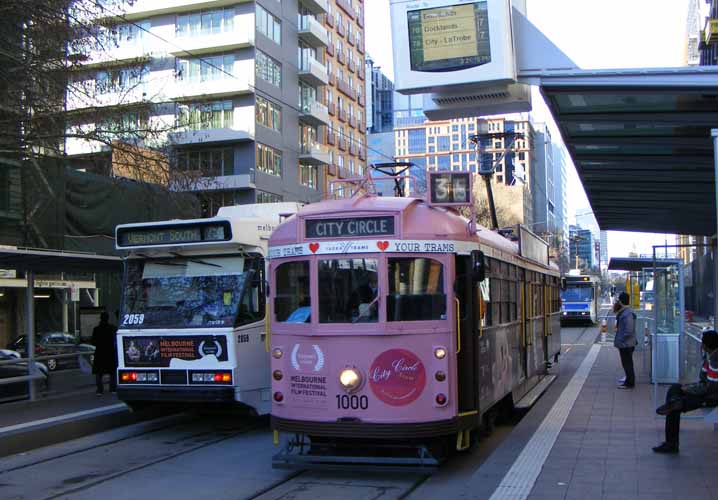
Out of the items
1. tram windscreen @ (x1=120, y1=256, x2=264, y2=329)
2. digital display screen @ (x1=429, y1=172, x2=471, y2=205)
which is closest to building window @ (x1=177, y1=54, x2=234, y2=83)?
tram windscreen @ (x1=120, y1=256, x2=264, y2=329)

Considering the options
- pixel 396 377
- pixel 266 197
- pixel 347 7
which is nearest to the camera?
pixel 396 377

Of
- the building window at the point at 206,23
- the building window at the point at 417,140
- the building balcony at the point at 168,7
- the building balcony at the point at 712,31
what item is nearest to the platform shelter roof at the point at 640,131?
the building balcony at the point at 712,31

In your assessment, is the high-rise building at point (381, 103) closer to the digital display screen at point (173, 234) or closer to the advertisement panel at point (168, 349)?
the digital display screen at point (173, 234)

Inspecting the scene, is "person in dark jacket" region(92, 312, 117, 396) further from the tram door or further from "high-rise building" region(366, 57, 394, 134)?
"high-rise building" region(366, 57, 394, 134)

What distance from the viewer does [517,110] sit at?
12320mm

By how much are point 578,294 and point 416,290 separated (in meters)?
39.6

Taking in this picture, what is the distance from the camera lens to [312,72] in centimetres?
5528

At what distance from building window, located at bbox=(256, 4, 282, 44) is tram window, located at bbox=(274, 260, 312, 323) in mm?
42164

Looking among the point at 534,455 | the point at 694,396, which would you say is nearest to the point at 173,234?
the point at 534,455

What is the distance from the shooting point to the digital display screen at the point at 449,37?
11359 mm

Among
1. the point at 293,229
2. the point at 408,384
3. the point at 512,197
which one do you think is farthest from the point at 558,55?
the point at 512,197

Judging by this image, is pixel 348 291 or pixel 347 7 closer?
pixel 348 291

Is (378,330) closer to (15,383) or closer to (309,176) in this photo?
(15,383)

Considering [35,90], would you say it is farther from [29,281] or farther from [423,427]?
[423,427]
